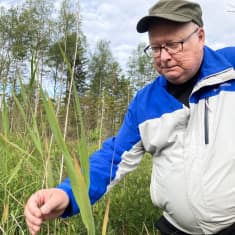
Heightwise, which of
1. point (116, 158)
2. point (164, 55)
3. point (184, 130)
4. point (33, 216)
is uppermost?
point (164, 55)

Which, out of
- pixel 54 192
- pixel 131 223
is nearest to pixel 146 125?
pixel 54 192

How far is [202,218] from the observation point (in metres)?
1.81

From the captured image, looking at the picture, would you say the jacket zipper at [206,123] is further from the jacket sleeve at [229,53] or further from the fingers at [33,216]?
the fingers at [33,216]

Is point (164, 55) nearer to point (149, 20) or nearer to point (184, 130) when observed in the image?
point (149, 20)

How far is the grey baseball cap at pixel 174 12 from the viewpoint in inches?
72.9

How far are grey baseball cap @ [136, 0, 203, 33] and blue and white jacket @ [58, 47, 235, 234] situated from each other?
0.19m

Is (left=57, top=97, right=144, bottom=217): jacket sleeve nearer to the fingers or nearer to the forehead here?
the forehead

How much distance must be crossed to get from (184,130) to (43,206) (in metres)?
0.83

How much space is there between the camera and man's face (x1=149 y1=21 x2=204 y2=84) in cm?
186

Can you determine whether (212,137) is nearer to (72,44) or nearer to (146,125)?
(146,125)

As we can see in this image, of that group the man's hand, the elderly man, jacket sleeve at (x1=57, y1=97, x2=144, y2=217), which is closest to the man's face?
the elderly man

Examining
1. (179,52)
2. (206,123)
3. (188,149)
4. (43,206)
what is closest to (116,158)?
(188,149)

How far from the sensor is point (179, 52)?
6.09ft

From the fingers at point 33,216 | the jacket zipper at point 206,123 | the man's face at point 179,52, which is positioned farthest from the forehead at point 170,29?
the fingers at point 33,216
